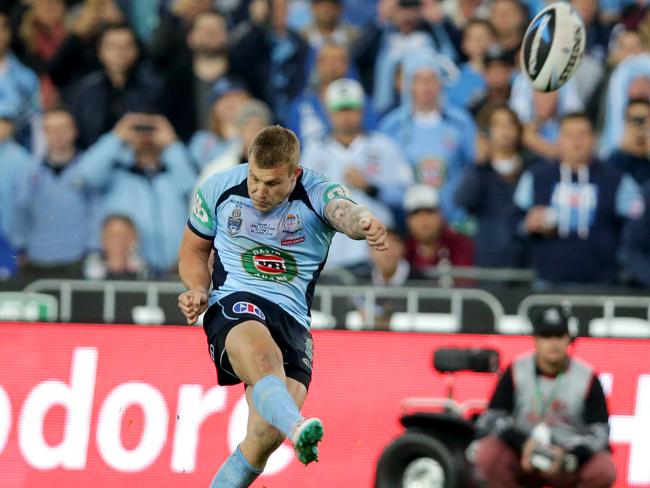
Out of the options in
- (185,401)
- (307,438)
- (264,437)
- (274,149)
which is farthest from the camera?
(185,401)

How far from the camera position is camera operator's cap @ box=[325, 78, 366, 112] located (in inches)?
534

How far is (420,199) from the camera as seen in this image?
12945 mm

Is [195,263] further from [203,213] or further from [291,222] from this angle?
[291,222]

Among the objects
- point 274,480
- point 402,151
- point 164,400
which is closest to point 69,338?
point 164,400

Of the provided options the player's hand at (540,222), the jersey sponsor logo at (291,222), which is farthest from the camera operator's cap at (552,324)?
the player's hand at (540,222)

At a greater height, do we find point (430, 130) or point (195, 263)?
point (430, 130)

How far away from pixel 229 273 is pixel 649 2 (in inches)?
330

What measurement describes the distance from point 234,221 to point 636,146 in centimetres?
638

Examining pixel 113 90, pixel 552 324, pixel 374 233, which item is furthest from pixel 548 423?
pixel 113 90

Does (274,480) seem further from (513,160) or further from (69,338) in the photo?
(513,160)

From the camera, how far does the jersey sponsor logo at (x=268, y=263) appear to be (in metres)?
7.81

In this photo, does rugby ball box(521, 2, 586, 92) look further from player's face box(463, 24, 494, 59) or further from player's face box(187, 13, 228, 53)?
player's face box(187, 13, 228, 53)

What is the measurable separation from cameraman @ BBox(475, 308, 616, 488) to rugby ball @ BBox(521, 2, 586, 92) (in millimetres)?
2162

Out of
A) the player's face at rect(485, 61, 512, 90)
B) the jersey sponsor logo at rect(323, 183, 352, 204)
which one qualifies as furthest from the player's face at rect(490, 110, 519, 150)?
the jersey sponsor logo at rect(323, 183, 352, 204)
